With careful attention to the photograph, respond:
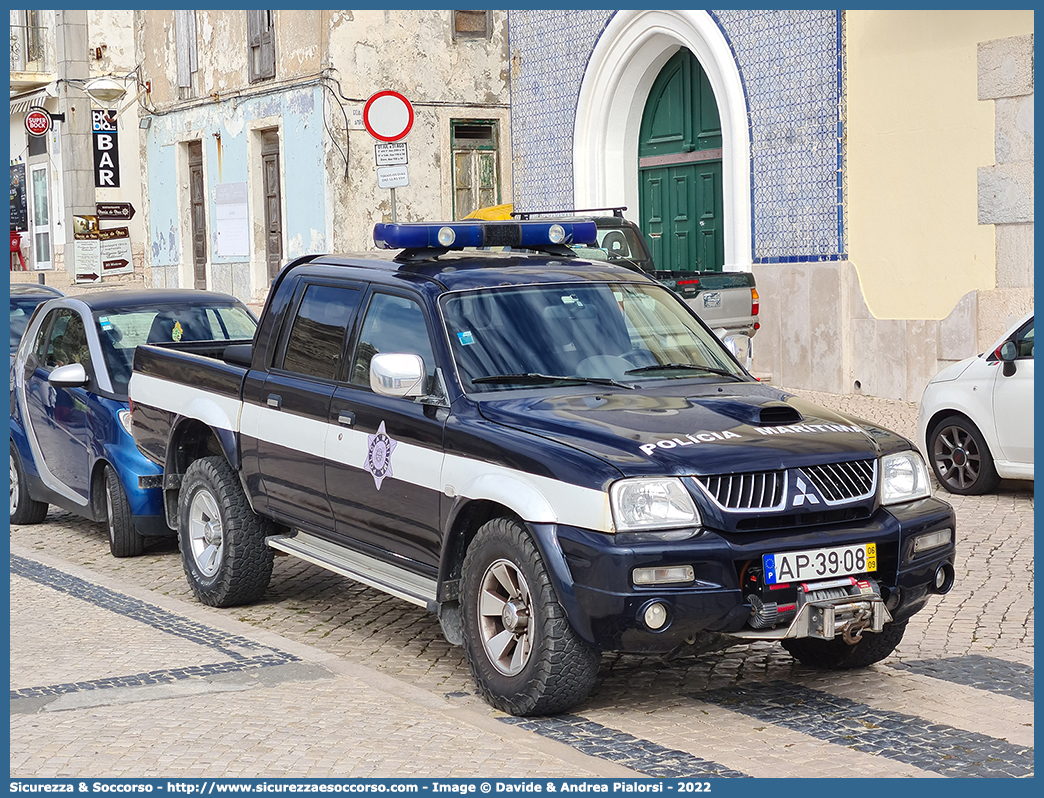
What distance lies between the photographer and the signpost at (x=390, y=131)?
49.8 feet

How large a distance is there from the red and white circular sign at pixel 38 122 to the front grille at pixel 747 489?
33513mm

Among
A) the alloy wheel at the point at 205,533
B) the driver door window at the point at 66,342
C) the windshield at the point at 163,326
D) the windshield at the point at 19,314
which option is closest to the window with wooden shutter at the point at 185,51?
the windshield at the point at 19,314

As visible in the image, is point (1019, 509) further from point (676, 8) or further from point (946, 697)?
point (676, 8)

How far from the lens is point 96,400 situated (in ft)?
33.3

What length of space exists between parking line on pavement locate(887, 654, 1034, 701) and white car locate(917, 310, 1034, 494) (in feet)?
14.0

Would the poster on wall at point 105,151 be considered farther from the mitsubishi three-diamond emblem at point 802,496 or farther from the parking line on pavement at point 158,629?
the mitsubishi three-diamond emblem at point 802,496

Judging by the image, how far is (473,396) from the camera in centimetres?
649

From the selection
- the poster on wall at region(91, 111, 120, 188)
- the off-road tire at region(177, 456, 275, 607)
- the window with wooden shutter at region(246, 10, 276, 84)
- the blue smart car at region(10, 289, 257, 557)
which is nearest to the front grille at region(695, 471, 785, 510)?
the off-road tire at region(177, 456, 275, 607)

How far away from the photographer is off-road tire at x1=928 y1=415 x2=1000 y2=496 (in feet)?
36.8

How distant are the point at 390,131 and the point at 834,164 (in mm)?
5375

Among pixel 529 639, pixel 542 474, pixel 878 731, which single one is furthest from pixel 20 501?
pixel 878 731

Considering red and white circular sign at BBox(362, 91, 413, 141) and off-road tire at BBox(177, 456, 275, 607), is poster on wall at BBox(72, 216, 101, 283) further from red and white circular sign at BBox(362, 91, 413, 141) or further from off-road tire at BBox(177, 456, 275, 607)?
off-road tire at BBox(177, 456, 275, 607)

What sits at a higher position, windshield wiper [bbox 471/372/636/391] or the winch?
windshield wiper [bbox 471/372/636/391]

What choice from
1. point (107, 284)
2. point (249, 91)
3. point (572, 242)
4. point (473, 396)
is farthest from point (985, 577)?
point (107, 284)
